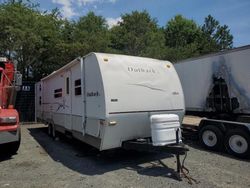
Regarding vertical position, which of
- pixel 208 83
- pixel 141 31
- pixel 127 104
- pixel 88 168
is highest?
pixel 141 31

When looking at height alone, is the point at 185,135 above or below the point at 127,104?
below

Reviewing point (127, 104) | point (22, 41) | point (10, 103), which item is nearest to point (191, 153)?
point (127, 104)

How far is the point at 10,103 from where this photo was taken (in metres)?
9.05

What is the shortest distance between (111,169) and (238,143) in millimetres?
3704

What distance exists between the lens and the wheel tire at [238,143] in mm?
7824

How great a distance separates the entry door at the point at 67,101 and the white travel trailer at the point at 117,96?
0.66 feet

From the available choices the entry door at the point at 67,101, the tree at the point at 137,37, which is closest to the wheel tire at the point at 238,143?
the entry door at the point at 67,101

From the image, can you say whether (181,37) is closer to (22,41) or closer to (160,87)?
(22,41)

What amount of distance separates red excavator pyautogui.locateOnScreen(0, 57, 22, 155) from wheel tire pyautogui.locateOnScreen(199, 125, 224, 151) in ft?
18.2

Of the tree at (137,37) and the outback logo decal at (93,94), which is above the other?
the tree at (137,37)

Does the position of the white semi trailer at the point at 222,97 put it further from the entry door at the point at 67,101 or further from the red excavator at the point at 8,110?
the red excavator at the point at 8,110

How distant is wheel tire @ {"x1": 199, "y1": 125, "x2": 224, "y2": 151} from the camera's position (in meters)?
8.65

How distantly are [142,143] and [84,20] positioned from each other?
70.8 ft

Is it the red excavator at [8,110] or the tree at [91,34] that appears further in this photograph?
the tree at [91,34]
